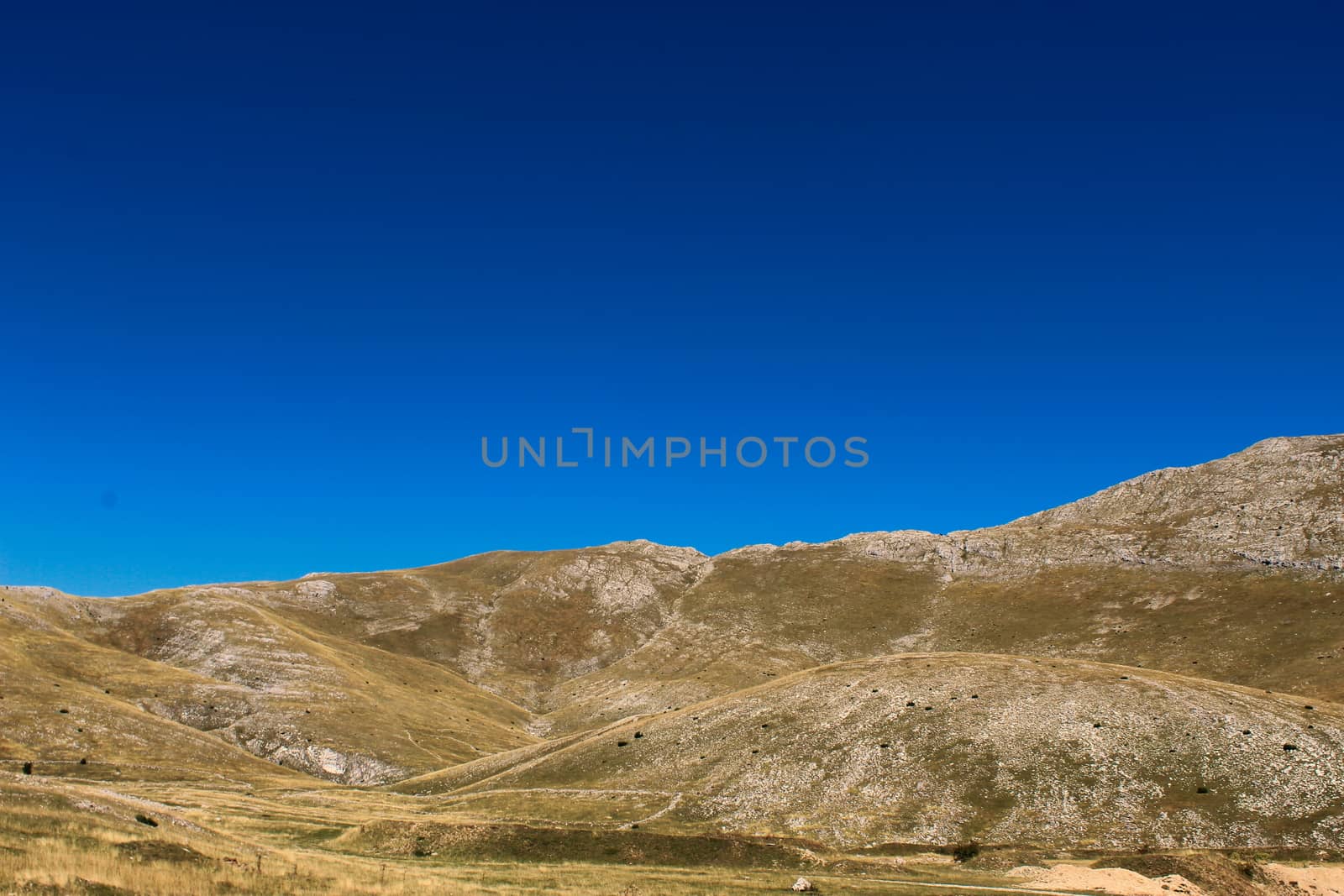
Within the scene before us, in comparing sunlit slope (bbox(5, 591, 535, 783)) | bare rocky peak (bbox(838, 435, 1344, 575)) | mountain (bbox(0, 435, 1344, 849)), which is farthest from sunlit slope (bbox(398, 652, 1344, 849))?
bare rocky peak (bbox(838, 435, 1344, 575))

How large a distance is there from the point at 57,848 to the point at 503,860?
2629 centimetres

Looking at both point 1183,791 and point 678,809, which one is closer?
point 1183,791

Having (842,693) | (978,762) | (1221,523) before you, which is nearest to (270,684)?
(842,693)

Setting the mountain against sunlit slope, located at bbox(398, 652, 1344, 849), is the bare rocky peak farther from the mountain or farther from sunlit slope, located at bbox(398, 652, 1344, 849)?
sunlit slope, located at bbox(398, 652, 1344, 849)

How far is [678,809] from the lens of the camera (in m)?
63.8

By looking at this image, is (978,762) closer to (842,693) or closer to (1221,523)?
(842,693)

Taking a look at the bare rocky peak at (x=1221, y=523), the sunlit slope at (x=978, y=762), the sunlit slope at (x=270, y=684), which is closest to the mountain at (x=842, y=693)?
the sunlit slope at (x=978, y=762)

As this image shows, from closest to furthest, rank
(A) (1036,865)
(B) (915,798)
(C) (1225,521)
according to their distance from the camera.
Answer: (A) (1036,865), (B) (915,798), (C) (1225,521)

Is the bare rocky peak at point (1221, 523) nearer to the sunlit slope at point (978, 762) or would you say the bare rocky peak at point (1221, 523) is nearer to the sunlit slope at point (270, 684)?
the sunlit slope at point (978, 762)

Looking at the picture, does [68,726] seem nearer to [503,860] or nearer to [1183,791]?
[503,860]

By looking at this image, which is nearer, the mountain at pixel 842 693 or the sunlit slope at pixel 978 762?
the sunlit slope at pixel 978 762

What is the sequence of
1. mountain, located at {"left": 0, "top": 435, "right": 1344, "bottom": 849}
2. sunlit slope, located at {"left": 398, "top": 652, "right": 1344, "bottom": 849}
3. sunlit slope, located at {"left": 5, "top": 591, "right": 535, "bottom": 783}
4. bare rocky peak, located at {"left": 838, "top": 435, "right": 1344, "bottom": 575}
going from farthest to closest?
1. bare rocky peak, located at {"left": 838, "top": 435, "right": 1344, "bottom": 575}
2. sunlit slope, located at {"left": 5, "top": 591, "right": 535, "bottom": 783}
3. mountain, located at {"left": 0, "top": 435, "right": 1344, "bottom": 849}
4. sunlit slope, located at {"left": 398, "top": 652, "right": 1344, "bottom": 849}

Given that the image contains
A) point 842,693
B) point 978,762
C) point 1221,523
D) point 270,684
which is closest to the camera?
point 978,762

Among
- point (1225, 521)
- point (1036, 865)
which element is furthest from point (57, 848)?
point (1225, 521)
